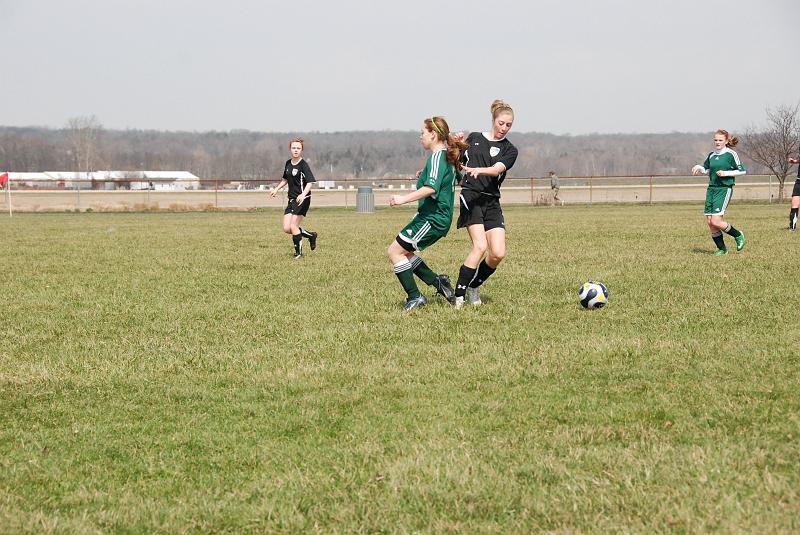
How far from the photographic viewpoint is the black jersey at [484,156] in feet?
27.8

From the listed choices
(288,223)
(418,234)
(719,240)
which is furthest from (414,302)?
(719,240)

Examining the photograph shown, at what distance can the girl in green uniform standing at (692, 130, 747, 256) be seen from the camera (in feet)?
45.0

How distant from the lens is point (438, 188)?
8125 millimetres

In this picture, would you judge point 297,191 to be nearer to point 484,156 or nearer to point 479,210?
point 479,210

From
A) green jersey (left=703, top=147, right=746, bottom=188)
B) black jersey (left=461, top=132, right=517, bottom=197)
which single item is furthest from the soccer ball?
green jersey (left=703, top=147, right=746, bottom=188)

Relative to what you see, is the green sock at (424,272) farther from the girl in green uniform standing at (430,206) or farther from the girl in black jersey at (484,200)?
the girl in black jersey at (484,200)

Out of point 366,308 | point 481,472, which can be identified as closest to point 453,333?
point 366,308

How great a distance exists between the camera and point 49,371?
19.7ft

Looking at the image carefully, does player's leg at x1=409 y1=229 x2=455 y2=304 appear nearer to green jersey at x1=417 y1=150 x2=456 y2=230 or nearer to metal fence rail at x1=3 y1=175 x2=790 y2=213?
green jersey at x1=417 y1=150 x2=456 y2=230

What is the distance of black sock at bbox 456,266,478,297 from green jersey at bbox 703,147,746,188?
23.2ft

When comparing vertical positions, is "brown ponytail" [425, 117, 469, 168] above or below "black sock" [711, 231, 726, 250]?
above

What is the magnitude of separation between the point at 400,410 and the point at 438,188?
12.0 feet

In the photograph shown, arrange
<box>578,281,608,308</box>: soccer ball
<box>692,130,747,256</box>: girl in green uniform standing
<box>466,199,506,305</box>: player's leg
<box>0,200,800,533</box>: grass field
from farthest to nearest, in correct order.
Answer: <box>692,130,747,256</box>: girl in green uniform standing < <box>466,199,506,305</box>: player's leg < <box>578,281,608,308</box>: soccer ball < <box>0,200,800,533</box>: grass field

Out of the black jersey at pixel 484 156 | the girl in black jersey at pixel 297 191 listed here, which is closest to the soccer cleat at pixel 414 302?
the black jersey at pixel 484 156
